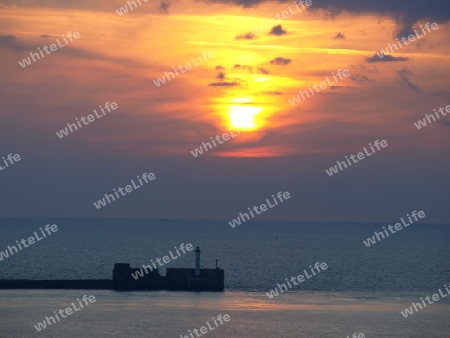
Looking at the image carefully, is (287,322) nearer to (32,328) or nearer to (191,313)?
(191,313)

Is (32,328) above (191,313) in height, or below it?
above

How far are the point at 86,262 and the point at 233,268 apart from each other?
3011 cm

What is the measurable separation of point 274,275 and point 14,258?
196ft

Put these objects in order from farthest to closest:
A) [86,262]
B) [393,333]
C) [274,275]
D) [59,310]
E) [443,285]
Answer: [86,262] → [274,275] → [443,285] → [59,310] → [393,333]

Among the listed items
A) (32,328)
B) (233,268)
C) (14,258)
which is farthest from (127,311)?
(14,258)

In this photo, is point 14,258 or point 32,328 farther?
point 14,258

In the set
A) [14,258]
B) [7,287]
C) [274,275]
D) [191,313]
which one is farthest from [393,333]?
[14,258]

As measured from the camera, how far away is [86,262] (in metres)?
145

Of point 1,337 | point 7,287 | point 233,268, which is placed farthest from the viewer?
point 233,268

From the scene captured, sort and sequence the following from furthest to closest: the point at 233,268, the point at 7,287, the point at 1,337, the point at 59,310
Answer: the point at 233,268
the point at 7,287
the point at 59,310
the point at 1,337

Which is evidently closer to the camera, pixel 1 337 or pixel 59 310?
pixel 1 337

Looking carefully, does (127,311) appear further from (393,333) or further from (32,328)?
(393,333)

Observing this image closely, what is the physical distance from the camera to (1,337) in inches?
2338

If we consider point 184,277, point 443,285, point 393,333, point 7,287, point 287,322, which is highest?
point 7,287
